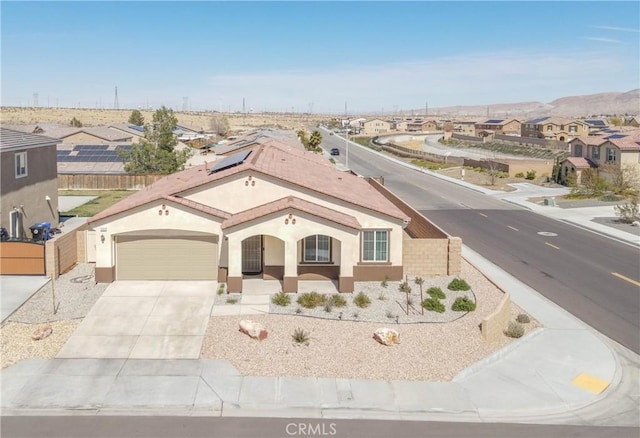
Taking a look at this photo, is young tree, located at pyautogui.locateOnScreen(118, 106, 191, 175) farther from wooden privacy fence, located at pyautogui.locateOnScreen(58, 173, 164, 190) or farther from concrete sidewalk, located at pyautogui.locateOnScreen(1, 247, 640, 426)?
concrete sidewalk, located at pyautogui.locateOnScreen(1, 247, 640, 426)

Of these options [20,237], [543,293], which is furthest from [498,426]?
[20,237]

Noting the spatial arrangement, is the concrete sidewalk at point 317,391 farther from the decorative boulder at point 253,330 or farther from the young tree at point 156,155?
the young tree at point 156,155

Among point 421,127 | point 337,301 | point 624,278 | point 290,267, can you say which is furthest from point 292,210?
point 421,127

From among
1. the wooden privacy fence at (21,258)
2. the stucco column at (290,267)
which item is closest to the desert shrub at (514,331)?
the stucco column at (290,267)

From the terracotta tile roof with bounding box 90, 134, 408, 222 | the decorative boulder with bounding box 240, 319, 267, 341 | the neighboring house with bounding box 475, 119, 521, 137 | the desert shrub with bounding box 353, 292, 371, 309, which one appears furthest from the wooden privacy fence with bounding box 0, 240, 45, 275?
the neighboring house with bounding box 475, 119, 521, 137

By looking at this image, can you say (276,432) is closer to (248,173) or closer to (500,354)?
(500,354)
